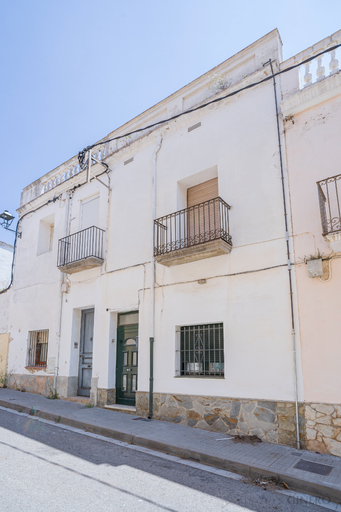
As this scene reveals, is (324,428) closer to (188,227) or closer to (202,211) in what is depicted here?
(188,227)

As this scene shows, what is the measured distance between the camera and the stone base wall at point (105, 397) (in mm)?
8680

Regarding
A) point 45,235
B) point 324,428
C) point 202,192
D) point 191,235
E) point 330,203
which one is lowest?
point 324,428

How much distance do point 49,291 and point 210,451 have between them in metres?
7.76

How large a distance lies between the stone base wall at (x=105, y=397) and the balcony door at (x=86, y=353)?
44.6 inches

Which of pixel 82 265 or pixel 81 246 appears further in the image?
pixel 81 246

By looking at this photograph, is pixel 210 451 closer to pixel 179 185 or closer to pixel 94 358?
pixel 94 358

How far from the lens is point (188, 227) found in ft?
26.6

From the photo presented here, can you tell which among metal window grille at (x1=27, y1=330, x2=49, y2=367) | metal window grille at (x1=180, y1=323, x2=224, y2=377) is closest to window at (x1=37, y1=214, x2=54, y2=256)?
metal window grille at (x1=27, y1=330, x2=49, y2=367)

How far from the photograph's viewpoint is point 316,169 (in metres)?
6.42

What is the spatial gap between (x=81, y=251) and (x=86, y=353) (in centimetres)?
299

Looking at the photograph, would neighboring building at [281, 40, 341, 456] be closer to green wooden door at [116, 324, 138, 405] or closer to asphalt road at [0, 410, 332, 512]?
asphalt road at [0, 410, 332, 512]

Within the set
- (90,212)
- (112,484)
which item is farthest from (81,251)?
(112,484)

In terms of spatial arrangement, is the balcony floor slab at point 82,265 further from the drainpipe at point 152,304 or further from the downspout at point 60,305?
the drainpipe at point 152,304

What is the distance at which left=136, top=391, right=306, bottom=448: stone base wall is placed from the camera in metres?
5.79
